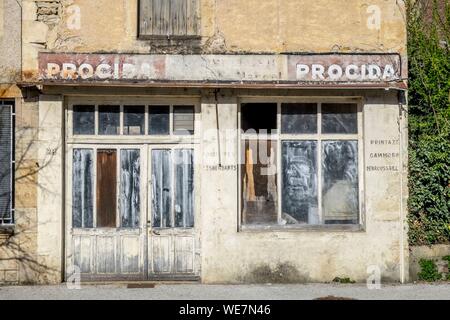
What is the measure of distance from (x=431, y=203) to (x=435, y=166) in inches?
25.1

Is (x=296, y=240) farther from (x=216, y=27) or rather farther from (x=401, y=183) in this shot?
(x=216, y=27)

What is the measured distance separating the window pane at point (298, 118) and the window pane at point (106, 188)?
299 centimetres

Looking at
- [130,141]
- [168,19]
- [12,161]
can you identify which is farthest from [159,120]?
[12,161]

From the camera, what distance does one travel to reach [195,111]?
13.3 meters

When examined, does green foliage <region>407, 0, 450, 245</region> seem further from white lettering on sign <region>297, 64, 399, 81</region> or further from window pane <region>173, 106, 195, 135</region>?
window pane <region>173, 106, 195, 135</region>

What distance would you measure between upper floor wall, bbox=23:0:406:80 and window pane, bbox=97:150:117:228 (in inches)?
70.8

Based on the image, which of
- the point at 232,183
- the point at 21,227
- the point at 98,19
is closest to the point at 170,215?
the point at 232,183

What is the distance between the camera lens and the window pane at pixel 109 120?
13320mm

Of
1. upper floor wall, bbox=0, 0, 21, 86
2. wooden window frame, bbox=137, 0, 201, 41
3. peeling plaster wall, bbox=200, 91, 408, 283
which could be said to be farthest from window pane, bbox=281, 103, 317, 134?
upper floor wall, bbox=0, 0, 21, 86

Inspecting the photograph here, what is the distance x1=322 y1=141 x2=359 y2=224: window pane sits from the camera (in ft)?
43.9

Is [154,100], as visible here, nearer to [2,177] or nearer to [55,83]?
[55,83]

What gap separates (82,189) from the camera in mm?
13266

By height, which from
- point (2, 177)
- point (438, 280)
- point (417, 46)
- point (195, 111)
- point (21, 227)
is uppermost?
point (417, 46)

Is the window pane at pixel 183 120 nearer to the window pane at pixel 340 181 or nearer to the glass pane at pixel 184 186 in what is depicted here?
the glass pane at pixel 184 186
